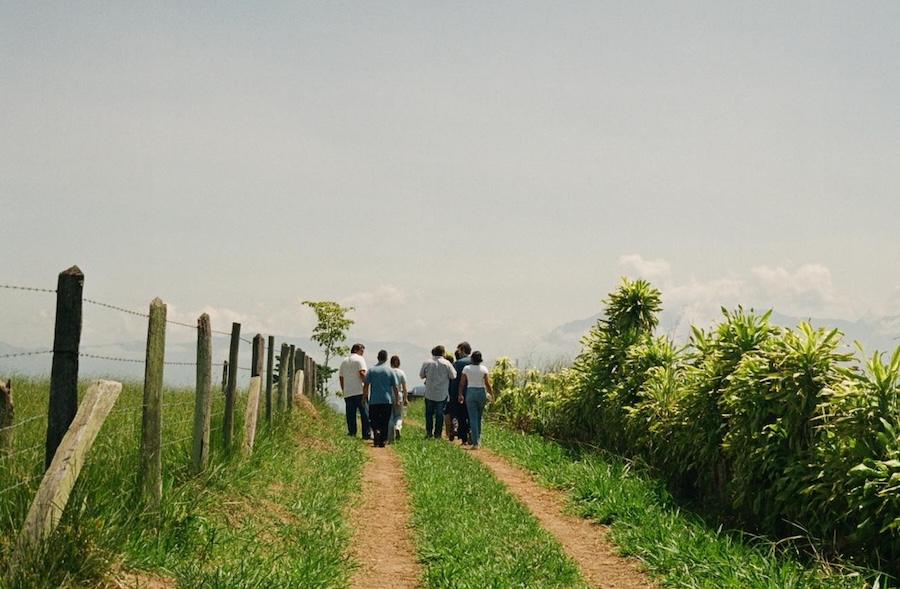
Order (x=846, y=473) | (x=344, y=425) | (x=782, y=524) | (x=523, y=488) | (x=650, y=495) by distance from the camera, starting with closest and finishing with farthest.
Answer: (x=846, y=473) → (x=782, y=524) → (x=650, y=495) → (x=523, y=488) → (x=344, y=425)

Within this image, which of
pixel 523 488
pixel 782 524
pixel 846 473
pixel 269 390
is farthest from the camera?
pixel 269 390

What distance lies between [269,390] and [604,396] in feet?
17.7

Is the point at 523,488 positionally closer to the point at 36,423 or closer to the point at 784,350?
the point at 784,350

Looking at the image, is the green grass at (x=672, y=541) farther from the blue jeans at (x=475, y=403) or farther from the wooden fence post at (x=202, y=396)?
the wooden fence post at (x=202, y=396)

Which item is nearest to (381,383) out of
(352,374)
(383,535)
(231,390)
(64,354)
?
(352,374)

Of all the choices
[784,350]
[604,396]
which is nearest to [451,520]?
[784,350]

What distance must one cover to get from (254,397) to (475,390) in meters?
5.57

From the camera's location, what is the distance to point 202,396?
29.1 feet

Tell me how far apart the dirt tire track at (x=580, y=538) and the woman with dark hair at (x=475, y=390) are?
138 inches

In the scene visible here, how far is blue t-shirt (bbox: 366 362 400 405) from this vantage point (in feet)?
51.4

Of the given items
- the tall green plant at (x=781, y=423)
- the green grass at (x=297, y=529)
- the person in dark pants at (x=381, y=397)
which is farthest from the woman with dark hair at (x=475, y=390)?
the tall green plant at (x=781, y=423)

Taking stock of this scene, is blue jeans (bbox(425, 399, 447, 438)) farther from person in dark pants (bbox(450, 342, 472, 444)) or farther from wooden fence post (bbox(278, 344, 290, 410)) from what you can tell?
wooden fence post (bbox(278, 344, 290, 410))

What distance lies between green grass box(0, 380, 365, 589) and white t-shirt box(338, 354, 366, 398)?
19.4 ft

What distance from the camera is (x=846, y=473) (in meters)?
7.32
